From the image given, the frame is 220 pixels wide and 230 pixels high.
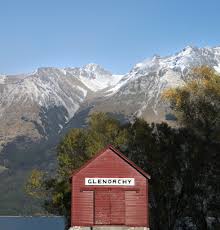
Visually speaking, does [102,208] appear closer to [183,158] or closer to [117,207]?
[117,207]

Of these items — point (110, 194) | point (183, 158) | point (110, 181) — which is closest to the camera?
point (110, 194)

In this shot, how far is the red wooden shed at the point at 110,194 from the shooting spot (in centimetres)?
5494

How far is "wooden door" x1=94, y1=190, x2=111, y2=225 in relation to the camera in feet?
180

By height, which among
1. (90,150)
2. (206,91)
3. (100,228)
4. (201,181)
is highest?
(206,91)

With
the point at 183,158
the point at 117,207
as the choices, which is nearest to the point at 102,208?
the point at 117,207

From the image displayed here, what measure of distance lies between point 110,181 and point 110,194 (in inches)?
55.6

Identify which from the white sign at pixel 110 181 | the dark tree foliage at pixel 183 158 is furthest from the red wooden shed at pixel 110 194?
the dark tree foliage at pixel 183 158

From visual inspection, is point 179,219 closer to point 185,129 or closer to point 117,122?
point 185,129

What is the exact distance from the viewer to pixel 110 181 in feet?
182

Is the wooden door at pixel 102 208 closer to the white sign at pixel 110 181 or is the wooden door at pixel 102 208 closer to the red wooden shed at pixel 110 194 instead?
the red wooden shed at pixel 110 194

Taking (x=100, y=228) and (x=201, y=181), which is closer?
(x=100, y=228)

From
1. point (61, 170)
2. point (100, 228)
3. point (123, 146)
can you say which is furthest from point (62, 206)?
point (100, 228)

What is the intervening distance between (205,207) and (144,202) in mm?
16537

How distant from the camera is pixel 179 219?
7019 cm
